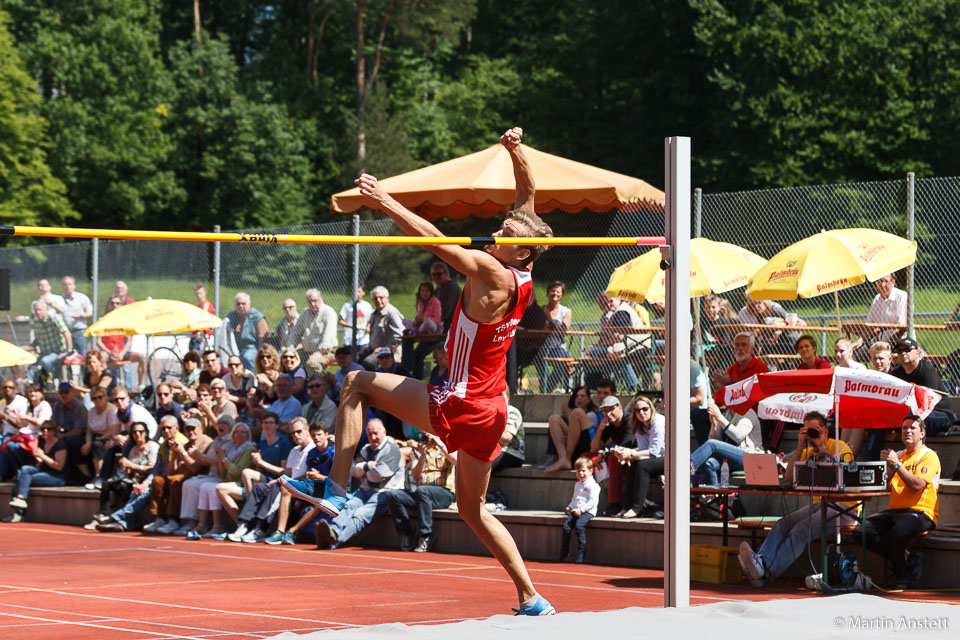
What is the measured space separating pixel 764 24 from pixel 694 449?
3171cm

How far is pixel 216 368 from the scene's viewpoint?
58.5 ft

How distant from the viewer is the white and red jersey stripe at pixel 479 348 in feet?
23.6

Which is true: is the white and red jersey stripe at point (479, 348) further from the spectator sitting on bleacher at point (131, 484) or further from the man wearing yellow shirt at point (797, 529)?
the spectator sitting on bleacher at point (131, 484)

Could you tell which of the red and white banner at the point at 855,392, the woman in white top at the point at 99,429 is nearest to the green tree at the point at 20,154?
the woman in white top at the point at 99,429

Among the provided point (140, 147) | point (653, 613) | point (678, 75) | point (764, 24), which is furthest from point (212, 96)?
point (653, 613)

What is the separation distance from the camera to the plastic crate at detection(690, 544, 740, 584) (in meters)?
11.3

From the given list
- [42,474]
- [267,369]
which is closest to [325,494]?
[267,369]

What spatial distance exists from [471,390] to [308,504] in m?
7.25

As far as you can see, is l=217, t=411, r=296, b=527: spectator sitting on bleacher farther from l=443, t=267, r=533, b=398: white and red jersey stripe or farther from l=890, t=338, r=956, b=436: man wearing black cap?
l=443, t=267, r=533, b=398: white and red jersey stripe

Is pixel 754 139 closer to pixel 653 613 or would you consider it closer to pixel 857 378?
pixel 857 378

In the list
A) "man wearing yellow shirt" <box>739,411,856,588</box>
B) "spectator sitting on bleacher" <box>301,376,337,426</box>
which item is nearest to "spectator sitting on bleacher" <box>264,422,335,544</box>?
"spectator sitting on bleacher" <box>301,376,337,426</box>

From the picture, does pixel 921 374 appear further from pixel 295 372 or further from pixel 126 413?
pixel 126 413

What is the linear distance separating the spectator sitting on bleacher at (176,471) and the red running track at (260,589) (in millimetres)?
1262

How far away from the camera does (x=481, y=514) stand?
24.1 ft
